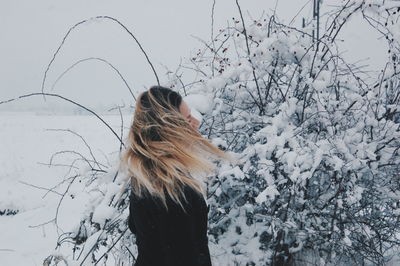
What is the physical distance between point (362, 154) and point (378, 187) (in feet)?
1.76

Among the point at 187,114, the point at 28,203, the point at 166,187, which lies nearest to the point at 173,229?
the point at 166,187

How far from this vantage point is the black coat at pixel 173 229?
5.00ft

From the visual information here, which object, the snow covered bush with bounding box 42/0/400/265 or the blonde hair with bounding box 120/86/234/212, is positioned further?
the snow covered bush with bounding box 42/0/400/265

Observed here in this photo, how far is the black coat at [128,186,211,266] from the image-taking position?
152 centimetres

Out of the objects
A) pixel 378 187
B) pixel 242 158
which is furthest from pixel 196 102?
pixel 378 187

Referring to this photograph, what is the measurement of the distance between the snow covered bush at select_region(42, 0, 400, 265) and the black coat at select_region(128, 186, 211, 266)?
0.86 m

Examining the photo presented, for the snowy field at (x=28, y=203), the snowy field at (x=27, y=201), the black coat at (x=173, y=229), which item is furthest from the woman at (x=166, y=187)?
the snowy field at (x=27, y=201)

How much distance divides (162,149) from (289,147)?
3.91 feet

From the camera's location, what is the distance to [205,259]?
63.2 inches

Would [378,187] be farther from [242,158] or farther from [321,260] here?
[242,158]

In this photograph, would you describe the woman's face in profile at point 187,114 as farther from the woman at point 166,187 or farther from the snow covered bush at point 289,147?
the snow covered bush at point 289,147

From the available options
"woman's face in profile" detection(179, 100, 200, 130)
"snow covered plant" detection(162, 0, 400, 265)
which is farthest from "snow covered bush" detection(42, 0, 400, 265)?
"woman's face in profile" detection(179, 100, 200, 130)

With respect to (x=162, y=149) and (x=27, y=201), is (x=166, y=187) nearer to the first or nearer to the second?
(x=162, y=149)

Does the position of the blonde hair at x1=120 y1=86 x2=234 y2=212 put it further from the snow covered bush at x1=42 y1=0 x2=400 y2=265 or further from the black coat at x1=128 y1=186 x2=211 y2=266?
the snow covered bush at x1=42 y1=0 x2=400 y2=265
